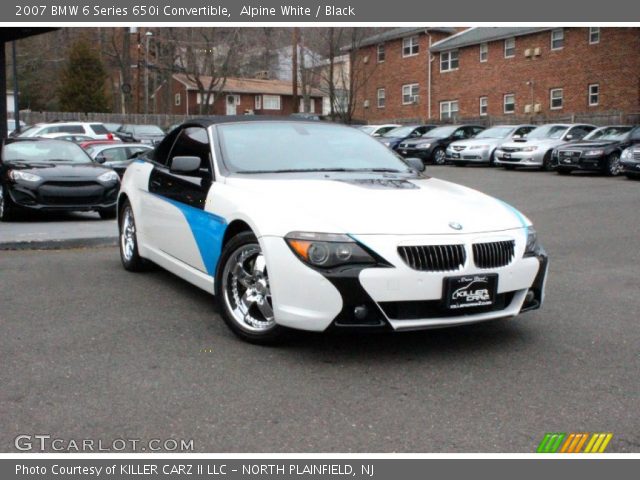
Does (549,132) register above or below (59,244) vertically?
above

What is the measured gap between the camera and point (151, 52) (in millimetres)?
55406

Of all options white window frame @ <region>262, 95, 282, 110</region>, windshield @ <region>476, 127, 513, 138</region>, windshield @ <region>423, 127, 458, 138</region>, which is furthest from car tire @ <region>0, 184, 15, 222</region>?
white window frame @ <region>262, 95, 282, 110</region>

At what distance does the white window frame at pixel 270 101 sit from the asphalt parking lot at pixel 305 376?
6891 centimetres

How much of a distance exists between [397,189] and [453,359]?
126 centimetres

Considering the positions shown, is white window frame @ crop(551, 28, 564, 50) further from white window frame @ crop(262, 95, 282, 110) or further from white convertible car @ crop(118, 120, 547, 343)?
white window frame @ crop(262, 95, 282, 110)

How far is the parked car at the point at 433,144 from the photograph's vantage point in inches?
1125

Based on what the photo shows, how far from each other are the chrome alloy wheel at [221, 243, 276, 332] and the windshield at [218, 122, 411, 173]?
2.79 ft

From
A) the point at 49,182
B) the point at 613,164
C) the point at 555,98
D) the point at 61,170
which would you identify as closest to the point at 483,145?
the point at 613,164

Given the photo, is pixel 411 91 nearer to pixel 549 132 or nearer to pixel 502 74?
pixel 502 74

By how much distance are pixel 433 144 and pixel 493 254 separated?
24072mm

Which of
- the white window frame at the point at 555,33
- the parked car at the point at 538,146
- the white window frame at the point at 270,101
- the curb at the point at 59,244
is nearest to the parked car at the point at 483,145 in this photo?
the parked car at the point at 538,146

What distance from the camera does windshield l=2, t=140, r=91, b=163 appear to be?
41.9 feet

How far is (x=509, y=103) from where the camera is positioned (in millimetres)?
42531

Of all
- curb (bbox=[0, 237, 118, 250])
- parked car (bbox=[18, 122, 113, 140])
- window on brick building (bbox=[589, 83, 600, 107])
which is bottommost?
curb (bbox=[0, 237, 118, 250])
